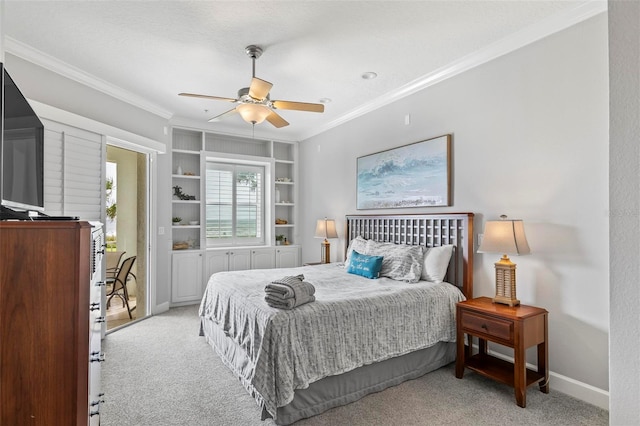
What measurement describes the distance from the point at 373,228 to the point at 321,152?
189cm

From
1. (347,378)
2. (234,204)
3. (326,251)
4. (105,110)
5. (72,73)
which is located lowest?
(347,378)

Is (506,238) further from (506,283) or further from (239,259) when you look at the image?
(239,259)

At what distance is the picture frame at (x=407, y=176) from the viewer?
3.53 metres

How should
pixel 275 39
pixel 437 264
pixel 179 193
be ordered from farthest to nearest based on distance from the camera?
pixel 179 193 < pixel 437 264 < pixel 275 39

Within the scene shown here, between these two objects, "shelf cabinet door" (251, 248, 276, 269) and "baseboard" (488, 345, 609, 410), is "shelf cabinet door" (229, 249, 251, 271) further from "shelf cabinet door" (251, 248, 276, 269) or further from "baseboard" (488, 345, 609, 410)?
"baseboard" (488, 345, 609, 410)

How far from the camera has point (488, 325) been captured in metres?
2.59

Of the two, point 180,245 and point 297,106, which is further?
point 180,245

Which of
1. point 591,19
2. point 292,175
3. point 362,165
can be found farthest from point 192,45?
point 292,175

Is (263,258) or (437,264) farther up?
(437,264)

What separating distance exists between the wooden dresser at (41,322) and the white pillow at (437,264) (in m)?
2.85

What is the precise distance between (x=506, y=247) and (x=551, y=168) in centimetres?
74

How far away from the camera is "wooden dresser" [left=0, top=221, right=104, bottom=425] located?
103 centimetres

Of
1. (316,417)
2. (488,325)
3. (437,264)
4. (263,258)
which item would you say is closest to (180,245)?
(263,258)

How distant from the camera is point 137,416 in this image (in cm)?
230
